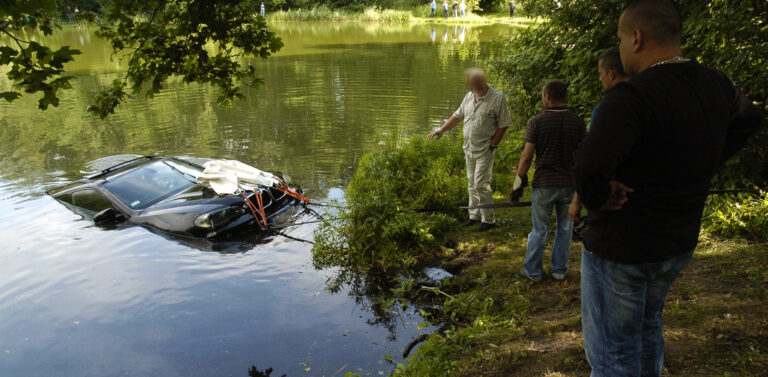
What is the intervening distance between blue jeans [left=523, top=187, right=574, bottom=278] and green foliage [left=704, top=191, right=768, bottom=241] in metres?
1.87

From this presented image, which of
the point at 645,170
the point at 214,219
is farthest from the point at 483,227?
the point at 645,170

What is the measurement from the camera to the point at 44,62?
3.27 meters

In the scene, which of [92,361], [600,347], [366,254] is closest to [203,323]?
[92,361]

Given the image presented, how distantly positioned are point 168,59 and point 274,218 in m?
3.38

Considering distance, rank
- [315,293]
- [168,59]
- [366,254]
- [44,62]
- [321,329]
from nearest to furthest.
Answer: [44,62] < [168,59] < [321,329] < [315,293] < [366,254]

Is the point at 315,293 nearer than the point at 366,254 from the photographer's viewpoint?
Yes

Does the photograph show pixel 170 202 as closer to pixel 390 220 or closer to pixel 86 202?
pixel 86 202

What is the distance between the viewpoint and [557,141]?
166 inches

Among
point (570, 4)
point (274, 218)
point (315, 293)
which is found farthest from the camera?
point (274, 218)

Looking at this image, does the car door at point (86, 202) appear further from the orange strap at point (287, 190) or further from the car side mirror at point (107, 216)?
the orange strap at point (287, 190)

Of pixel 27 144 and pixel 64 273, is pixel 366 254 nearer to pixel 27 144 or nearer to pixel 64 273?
pixel 64 273

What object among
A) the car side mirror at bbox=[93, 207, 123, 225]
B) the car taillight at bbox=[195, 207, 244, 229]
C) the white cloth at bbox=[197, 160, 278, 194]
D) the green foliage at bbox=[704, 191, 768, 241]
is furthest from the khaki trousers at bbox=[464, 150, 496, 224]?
the car side mirror at bbox=[93, 207, 123, 225]

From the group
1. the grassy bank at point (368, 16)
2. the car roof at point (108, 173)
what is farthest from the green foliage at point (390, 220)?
the grassy bank at point (368, 16)

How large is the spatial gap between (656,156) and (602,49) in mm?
4825
